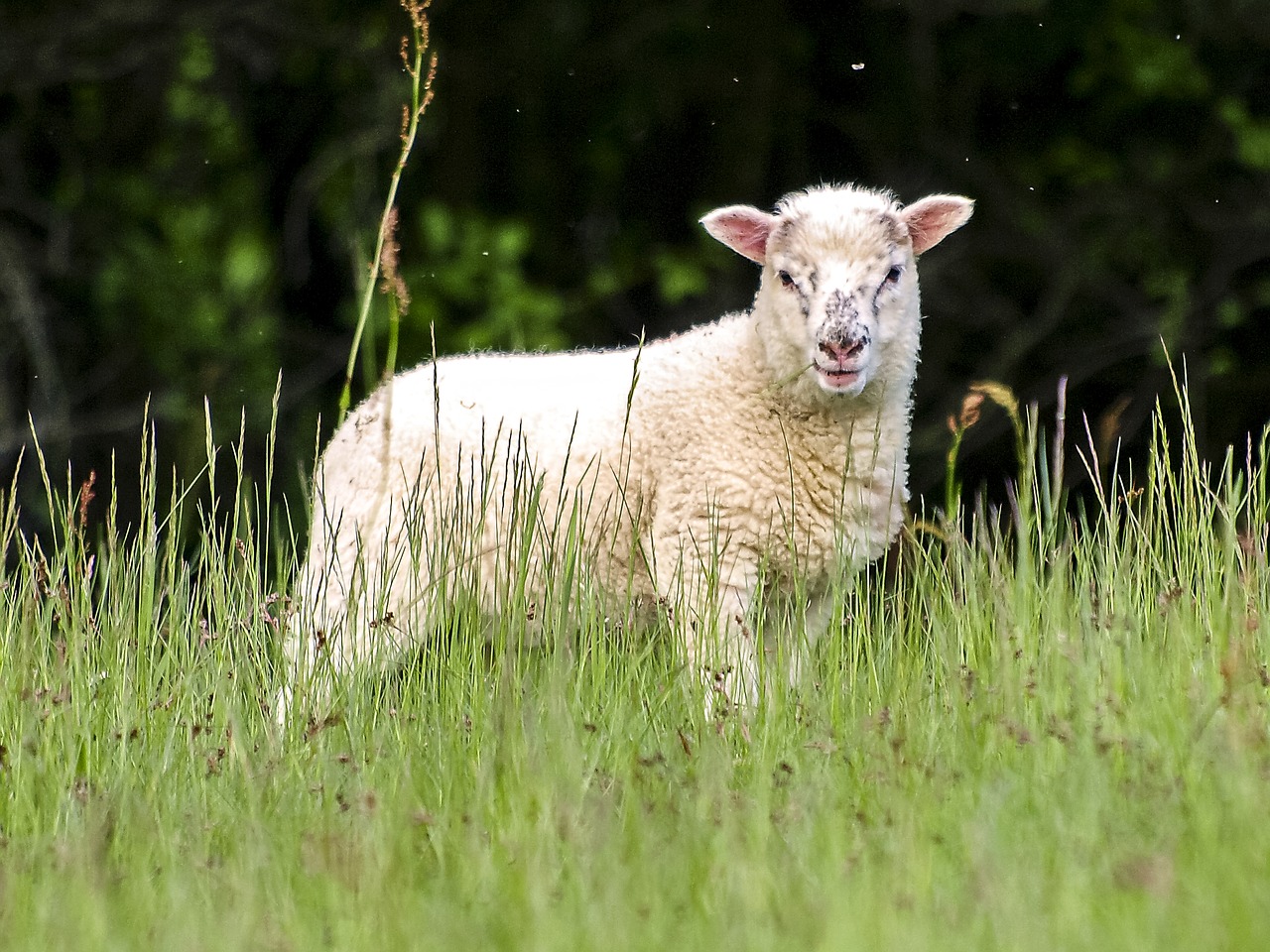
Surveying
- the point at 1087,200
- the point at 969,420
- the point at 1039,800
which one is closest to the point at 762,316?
the point at 969,420

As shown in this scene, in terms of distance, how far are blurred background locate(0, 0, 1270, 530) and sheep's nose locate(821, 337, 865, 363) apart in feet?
11.5

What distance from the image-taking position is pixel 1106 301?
791 cm

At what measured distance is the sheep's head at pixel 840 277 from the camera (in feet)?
12.6

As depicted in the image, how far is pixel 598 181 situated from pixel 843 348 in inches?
169

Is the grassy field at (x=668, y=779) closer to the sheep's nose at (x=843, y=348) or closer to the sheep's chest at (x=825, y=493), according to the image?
the sheep's chest at (x=825, y=493)

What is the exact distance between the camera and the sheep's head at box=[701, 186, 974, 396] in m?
3.85

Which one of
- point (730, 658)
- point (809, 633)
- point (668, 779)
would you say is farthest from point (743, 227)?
point (668, 779)

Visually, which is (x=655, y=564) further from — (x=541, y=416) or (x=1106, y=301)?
(x=1106, y=301)

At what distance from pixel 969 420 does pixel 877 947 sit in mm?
1588

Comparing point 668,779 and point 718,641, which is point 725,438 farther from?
point 668,779

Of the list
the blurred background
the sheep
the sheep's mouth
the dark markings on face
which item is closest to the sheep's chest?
the sheep

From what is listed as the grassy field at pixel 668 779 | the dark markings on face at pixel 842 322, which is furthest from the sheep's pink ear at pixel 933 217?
the grassy field at pixel 668 779

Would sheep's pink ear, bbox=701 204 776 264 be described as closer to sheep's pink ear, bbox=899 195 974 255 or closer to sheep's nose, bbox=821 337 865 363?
sheep's pink ear, bbox=899 195 974 255

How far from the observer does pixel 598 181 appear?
7.91 meters
